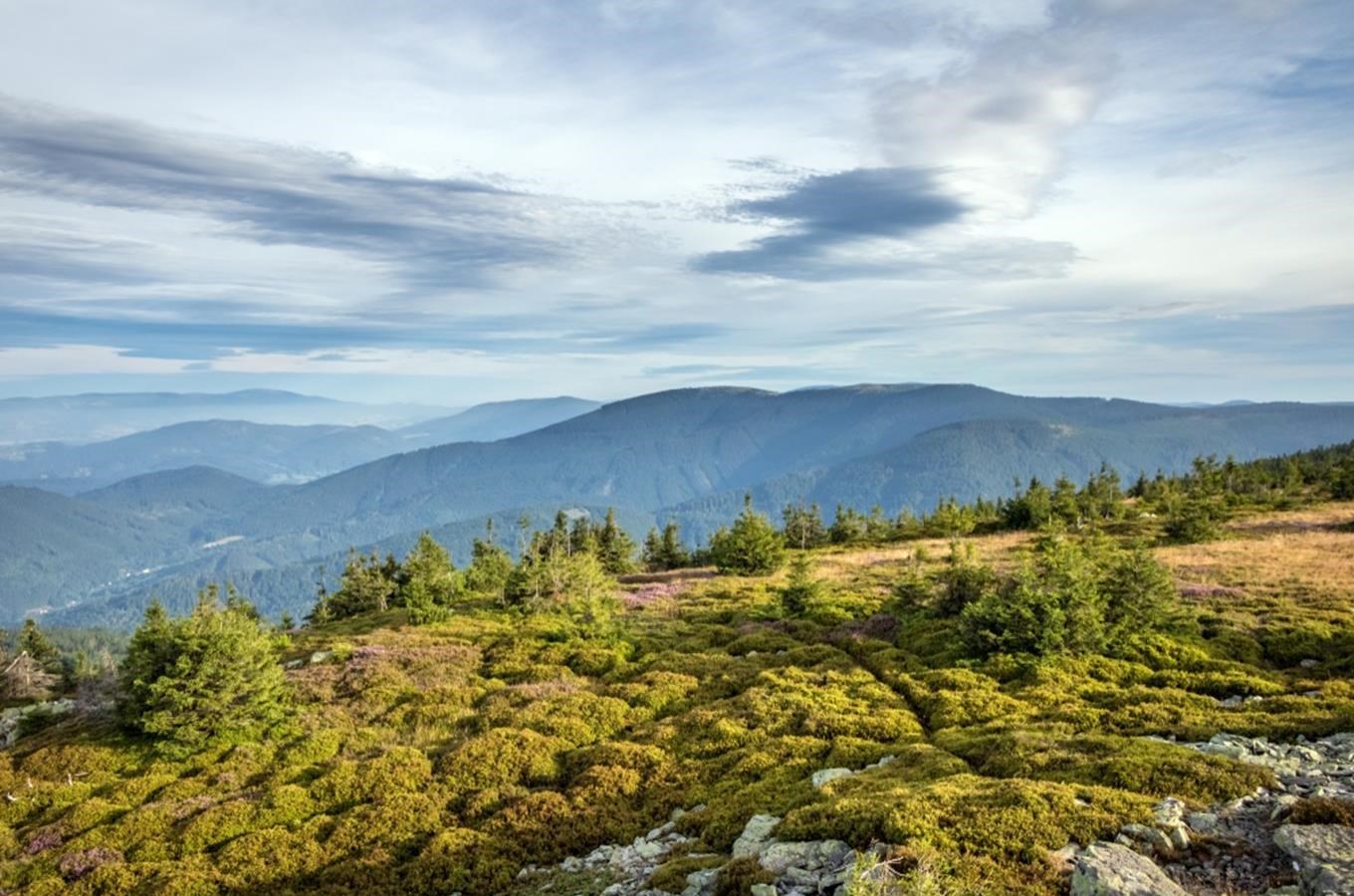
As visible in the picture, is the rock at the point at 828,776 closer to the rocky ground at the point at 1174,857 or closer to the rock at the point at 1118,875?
the rocky ground at the point at 1174,857

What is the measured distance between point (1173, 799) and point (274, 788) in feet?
73.2

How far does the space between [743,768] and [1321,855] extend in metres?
12.0

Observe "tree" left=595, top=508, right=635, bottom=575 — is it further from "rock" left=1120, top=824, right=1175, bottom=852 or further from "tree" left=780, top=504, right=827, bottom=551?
"rock" left=1120, top=824, right=1175, bottom=852

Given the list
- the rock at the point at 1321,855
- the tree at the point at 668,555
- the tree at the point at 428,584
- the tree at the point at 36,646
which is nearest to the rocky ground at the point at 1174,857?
the rock at the point at 1321,855

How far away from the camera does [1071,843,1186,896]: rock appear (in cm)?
928

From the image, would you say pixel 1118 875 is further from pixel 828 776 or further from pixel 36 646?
pixel 36 646

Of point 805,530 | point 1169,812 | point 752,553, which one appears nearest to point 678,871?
point 1169,812

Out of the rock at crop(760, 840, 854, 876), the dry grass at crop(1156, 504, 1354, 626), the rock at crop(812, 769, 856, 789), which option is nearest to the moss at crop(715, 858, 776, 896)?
the rock at crop(760, 840, 854, 876)

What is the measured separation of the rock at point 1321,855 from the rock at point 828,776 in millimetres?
8281

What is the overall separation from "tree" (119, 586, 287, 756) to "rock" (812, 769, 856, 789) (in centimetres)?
1938

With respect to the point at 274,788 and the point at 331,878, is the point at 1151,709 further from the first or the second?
the point at 274,788

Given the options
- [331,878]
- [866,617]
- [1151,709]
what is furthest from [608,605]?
[1151,709]

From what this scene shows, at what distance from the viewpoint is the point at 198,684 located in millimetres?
23375

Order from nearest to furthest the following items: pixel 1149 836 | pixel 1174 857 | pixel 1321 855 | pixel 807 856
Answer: pixel 1321 855
pixel 1174 857
pixel 1149 836
pixel 807 856
